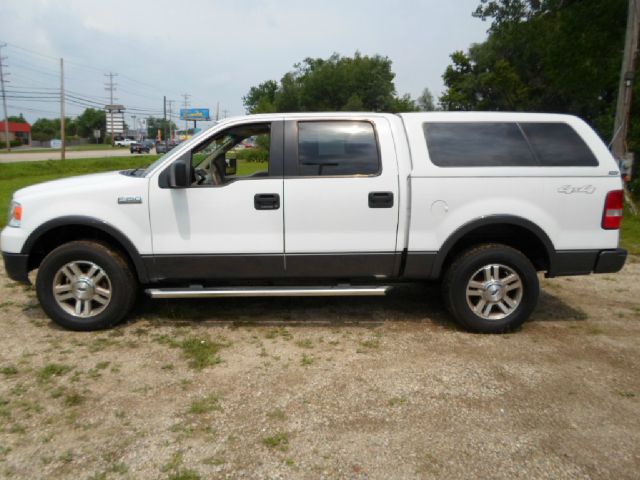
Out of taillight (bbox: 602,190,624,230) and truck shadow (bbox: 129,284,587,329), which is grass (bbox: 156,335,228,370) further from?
taillight (bbox: 602,190,624,230)

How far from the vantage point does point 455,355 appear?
13.4 feet

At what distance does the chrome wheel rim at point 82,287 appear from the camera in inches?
174

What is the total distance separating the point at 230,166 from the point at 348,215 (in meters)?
1.70

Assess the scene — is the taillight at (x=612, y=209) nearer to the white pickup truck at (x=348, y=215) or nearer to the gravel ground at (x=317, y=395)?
the white pickup truck at (x=348, y=215)

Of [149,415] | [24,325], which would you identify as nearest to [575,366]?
[149,415]

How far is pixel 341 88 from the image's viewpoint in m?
61.5

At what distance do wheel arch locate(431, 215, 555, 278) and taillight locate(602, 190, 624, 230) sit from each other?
1.67ft

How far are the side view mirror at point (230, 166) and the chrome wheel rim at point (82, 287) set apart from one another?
61.6 inches

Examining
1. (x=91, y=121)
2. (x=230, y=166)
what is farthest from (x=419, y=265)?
(x=91, y=121)

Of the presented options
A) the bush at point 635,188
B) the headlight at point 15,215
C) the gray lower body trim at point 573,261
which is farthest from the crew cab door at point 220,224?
the bush at point 635,188

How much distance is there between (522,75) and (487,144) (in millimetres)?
32621

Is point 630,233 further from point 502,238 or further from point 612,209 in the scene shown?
point 502,238

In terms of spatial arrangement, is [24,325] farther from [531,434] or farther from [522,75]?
[522,75]

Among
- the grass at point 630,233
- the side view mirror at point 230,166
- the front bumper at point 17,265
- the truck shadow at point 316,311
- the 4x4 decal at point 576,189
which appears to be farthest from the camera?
the grass at point 630,233
